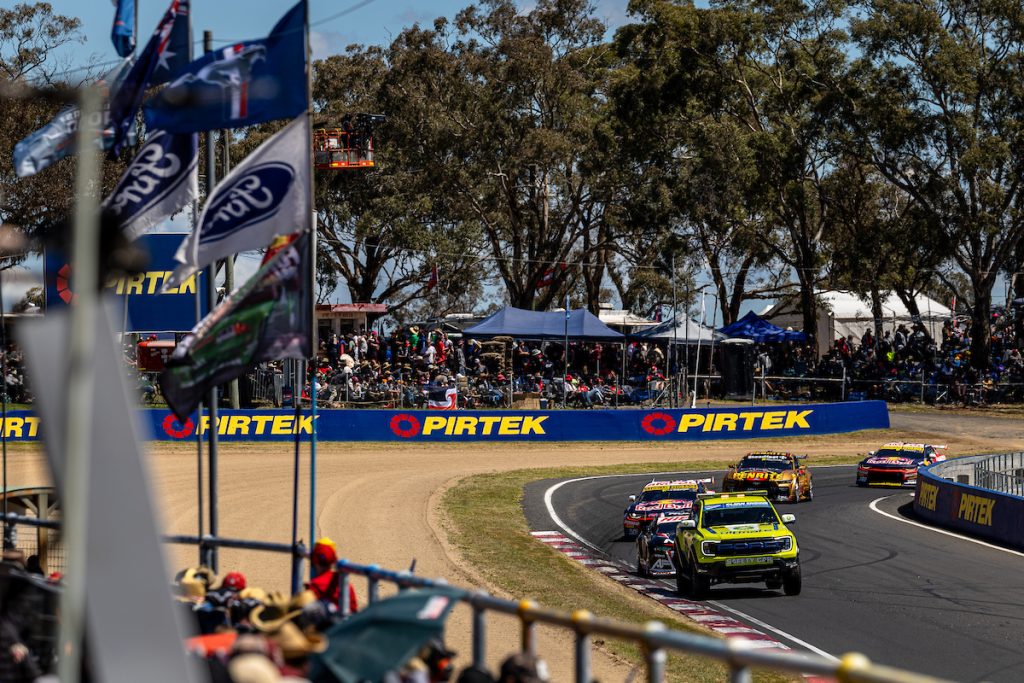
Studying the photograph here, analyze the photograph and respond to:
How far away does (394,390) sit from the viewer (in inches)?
1763

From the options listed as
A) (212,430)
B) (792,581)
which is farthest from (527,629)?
(792,581)

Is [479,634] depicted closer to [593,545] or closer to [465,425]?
[593,545]

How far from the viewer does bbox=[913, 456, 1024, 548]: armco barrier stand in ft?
80.3

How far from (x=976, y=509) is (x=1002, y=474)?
117 centimetres

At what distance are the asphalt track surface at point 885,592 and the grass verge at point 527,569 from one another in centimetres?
100

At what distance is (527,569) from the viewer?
866 inches

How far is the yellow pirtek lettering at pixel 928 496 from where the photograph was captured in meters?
28.2

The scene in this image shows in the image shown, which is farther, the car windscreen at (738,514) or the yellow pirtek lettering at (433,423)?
the yellow pirtek lettering at (433,423)

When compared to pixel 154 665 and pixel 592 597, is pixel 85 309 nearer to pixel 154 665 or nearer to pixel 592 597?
pixel 154 665

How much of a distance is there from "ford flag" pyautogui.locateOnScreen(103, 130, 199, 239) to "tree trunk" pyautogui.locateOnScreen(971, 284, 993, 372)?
4909cm

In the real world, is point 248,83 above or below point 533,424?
above

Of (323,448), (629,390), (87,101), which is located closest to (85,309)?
(87,101)

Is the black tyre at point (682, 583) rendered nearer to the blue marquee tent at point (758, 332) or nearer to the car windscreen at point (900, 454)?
the car windscreen at point (900, 454)

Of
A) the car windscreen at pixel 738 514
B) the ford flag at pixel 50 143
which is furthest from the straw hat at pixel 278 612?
the car windscreen at pixel 738 514
